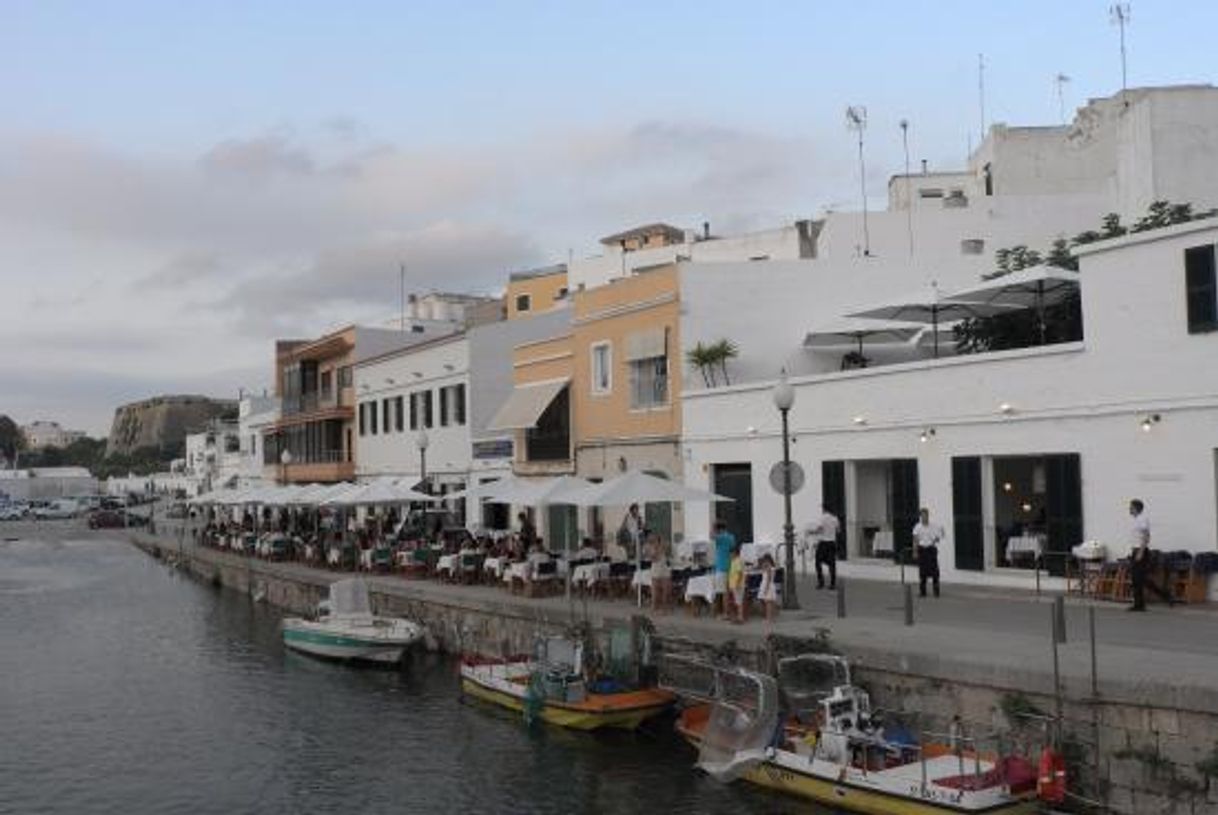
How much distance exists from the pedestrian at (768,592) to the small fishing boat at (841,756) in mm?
2191

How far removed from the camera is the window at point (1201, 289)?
18500mm

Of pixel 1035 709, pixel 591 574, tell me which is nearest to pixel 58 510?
pixel 591 574

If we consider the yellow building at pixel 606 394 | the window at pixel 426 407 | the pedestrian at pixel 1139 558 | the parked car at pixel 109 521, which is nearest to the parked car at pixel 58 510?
the parked car at pixel 109 521

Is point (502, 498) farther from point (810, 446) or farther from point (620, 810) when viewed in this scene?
point (620, 810)

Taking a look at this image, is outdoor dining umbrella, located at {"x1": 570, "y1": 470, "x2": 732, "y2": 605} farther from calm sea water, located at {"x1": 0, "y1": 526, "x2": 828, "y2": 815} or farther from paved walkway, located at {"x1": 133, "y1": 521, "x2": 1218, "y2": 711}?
calm sea water, located at {"x1": 0, "y1": 526, "x2": 828, "y2": 815}

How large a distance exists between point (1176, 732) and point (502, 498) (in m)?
16.3

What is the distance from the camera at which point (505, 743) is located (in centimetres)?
1875

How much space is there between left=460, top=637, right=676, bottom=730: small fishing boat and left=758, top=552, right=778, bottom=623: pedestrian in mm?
1924

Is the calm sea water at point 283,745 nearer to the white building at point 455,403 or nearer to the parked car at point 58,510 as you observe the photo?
the white building at point 455,403

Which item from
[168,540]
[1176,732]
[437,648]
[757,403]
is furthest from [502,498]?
[168,540]

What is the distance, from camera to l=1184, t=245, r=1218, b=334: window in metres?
18.5

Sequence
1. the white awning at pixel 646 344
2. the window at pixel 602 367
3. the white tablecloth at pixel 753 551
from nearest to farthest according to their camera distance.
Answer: the white tablecloth at pixel 753 551 → the white awning at pixel 646 344 → the window at pixel 602 367

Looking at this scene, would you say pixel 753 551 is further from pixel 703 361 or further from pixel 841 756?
pixel 841 756

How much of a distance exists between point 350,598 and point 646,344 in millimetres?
9602
